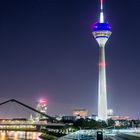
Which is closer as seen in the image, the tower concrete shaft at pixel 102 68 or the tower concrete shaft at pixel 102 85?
the tower concrete shaft at pixel 102 85

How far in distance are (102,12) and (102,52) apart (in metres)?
30.9

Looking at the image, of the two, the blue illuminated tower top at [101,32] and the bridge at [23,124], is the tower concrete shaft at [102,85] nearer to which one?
the blue illuminated tower top at [101,32]

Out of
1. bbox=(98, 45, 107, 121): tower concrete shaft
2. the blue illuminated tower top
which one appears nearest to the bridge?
bbox=(98, 45, 107, 121): tower concrete shaft

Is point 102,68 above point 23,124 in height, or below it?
above

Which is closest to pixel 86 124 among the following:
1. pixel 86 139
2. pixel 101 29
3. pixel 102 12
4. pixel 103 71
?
pixel 103 71

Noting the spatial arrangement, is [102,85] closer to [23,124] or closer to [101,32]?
[101,32]

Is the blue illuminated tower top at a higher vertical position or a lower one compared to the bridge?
higher

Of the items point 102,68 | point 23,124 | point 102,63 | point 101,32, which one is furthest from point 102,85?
point 23,124

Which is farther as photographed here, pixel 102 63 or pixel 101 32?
pixel 101 32

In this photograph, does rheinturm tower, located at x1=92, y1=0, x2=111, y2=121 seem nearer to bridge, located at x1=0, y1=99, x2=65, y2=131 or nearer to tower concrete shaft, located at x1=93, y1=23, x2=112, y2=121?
tower concrete shaft, located at x1=93, y1=23, x2=112, y2=121

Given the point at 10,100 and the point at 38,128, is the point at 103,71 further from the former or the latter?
the point at 10,100

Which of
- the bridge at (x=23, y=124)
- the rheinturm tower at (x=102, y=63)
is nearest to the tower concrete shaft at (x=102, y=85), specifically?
the rheinturm tower at (x=102, y=63)

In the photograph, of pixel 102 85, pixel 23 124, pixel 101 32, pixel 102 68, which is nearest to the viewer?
pixel 23 124

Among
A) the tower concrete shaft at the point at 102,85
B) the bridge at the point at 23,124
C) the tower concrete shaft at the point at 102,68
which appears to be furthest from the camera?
the tower concrete shaft at the point at 102,68
